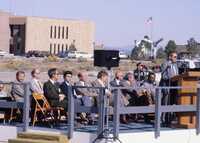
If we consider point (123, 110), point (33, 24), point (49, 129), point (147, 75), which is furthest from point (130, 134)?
point (33, 24)

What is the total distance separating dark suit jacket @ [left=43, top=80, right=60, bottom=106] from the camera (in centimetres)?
1266

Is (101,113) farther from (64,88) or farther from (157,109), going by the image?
(64,88)

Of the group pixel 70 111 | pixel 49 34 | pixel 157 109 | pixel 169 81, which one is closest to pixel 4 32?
pixel 49 34

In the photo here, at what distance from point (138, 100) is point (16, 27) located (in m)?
127

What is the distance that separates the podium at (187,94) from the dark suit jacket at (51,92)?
234cm

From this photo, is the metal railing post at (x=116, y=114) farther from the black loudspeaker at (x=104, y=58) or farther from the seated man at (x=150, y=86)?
the seated man at (x=150, y=86)

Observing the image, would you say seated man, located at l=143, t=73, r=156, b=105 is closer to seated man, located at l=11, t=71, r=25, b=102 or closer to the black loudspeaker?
the black loudspeaker

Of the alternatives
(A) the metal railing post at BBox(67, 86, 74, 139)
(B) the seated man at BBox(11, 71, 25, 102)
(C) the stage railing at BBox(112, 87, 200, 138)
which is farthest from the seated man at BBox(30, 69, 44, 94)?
(C) the stage railing at BBox(112, 87, 200, 138)

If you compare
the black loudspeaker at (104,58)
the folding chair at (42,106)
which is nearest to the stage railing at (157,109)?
the black loudspeaker at (104,58)

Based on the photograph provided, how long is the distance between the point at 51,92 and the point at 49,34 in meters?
128

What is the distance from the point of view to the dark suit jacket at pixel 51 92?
1266 cm

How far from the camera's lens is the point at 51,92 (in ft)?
41.8

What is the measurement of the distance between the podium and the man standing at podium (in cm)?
21

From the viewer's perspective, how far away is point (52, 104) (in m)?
12.7
